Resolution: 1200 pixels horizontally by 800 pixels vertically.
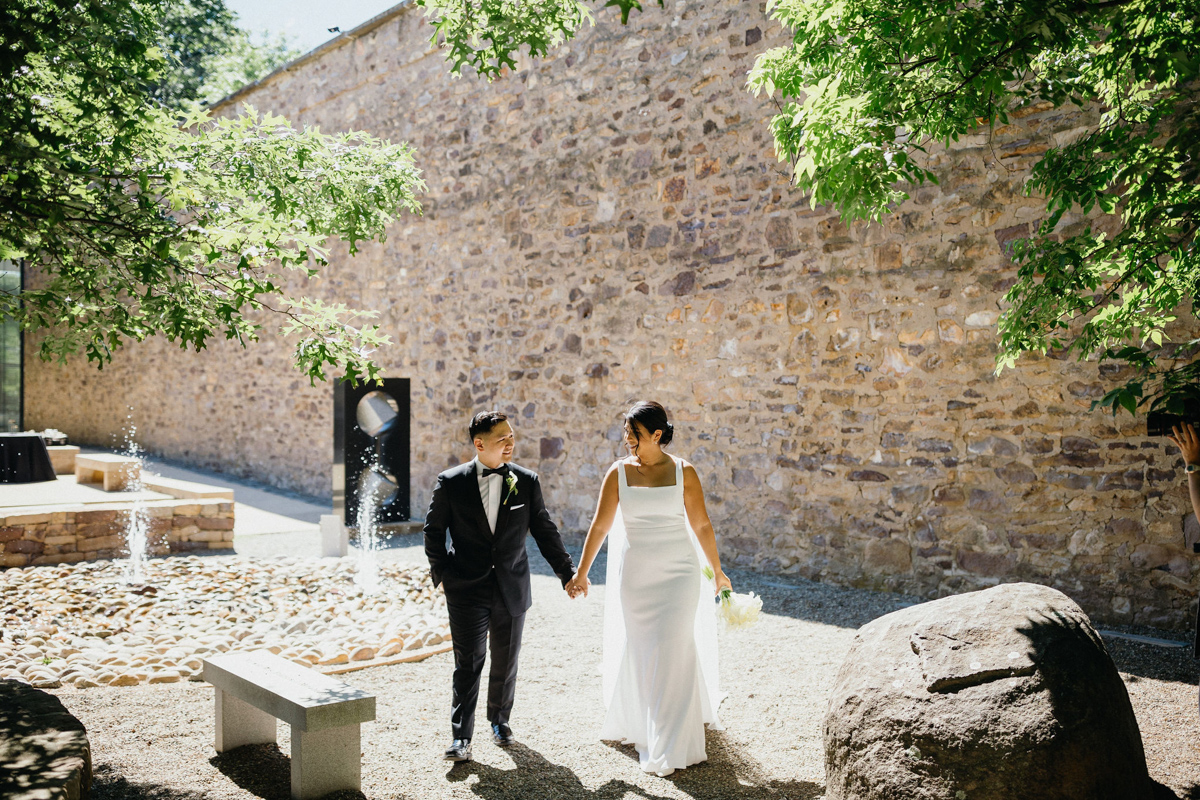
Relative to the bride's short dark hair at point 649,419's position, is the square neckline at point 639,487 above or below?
below

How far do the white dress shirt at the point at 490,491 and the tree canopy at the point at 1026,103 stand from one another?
1.86 meters

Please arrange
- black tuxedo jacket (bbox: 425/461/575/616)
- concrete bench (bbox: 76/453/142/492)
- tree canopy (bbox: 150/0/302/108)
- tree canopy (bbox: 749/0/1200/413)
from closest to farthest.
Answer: tree canopy (bbox: 749/0/1200/413), black tuxedo jacket (bbox: 425/461/575/616), concrete bench (bbox: 76/453/142/492), tree canopy (bbox: 150/0/302/108)

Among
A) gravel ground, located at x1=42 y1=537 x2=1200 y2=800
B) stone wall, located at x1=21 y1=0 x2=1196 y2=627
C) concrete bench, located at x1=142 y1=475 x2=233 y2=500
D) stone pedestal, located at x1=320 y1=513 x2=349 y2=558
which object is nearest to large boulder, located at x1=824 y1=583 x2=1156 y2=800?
gravel ground, located at x1=42 y1=537 x2=1200 y2=800

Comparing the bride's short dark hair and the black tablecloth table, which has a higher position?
the bride's short dark hair

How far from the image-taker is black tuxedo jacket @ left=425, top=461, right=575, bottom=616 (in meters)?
3.74

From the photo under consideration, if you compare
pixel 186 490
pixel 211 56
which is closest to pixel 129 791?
pixel 186 490

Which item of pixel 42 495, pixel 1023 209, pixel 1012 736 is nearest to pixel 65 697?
pixel 1012 736

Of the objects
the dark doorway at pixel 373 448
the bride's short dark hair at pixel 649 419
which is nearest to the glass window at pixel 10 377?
the dark doorway at pixel 373 448

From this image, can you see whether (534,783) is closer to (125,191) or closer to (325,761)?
(325,761)

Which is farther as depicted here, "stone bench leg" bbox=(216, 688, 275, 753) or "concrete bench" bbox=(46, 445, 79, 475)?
"concrete bench" bbox=(46, 445, 79, 475)

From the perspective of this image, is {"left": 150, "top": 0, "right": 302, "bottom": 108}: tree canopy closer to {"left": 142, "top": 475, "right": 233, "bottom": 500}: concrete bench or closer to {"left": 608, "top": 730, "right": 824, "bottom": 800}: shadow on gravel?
{"left": 142, "top": 475, "right": 233, "bottom": 500}: concrete bench

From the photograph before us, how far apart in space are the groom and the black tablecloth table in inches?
486

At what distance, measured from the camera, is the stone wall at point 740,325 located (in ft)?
19.4

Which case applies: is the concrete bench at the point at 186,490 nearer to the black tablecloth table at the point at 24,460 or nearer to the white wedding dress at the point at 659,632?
the black tablecloth table at the point at 24,460
